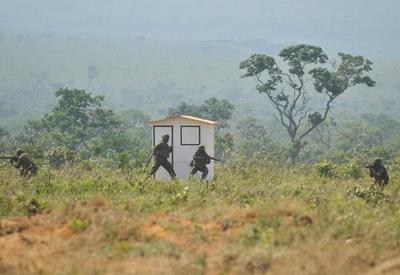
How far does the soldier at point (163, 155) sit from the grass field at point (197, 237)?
20.3 ft

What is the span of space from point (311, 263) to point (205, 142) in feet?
41.6

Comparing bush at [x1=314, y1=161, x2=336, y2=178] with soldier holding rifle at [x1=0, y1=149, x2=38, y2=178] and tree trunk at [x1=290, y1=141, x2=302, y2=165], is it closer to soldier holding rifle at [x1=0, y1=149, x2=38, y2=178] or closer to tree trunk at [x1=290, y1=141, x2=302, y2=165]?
soldier holding rifle at [x1=0, y1=149, x2=38, y2=178]

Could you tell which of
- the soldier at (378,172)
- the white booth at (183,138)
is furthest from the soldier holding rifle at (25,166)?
the soldier at (378,172)

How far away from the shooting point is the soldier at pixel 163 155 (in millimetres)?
19094

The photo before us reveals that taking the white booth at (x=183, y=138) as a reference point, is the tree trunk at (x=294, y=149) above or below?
below

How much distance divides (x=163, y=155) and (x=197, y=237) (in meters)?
9.94

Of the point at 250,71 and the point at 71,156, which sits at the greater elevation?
the point at 250,71

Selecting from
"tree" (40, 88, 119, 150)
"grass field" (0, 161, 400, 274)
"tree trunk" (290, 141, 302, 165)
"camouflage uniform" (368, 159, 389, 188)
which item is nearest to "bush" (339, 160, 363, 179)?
"camouflage uniform" (368, 159, 389, 188)

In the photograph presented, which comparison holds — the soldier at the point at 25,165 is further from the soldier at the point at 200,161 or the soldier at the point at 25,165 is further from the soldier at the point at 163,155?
the soldier at the point at 200,161

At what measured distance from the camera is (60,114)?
45.9 m

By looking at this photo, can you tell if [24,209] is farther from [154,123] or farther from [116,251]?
[154,123]

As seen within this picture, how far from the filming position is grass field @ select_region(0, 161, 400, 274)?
781cm

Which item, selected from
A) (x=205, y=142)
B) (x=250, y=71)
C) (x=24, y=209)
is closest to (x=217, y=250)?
(x=24, y=209)

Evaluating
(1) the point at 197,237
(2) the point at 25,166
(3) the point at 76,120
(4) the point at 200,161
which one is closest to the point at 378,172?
(4) the point at 200,161
